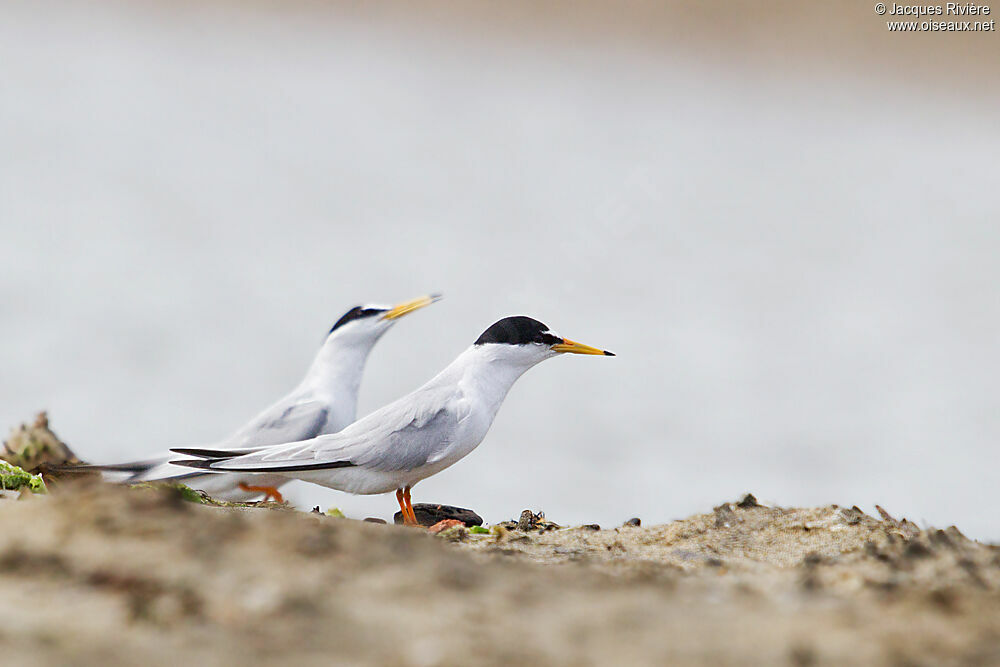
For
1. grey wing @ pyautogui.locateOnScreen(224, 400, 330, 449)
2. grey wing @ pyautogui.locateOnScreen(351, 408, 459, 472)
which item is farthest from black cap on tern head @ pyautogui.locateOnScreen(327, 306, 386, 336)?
grey wing @ pyautogui.locateOnScreen(351, 408, 459, 472)

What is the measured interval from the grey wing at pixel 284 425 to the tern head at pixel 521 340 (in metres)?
1.38

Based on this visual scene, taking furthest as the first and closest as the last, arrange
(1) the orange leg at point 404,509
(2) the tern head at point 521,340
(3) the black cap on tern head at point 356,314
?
(3) the black cap on tern head at point 356,314 → (2) the tern head at point 521,340 → (1) the orange leg at point 404,509

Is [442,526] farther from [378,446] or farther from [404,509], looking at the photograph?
[378,446]

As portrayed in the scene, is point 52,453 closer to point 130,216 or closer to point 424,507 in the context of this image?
point 424,507

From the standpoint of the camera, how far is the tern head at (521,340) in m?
6.41

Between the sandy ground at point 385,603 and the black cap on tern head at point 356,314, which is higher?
the black cap on tern head at point 356,314

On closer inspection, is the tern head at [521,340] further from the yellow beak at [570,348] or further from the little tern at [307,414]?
the little tern at [307,414]

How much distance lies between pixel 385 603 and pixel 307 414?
185 inches

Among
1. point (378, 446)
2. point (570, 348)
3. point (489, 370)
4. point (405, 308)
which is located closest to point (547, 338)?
point (570, 348)

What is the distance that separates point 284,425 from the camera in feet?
23.6

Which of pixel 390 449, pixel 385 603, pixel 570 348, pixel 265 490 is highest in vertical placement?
pixel 570 348

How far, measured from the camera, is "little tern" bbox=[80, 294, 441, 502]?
263 inches
